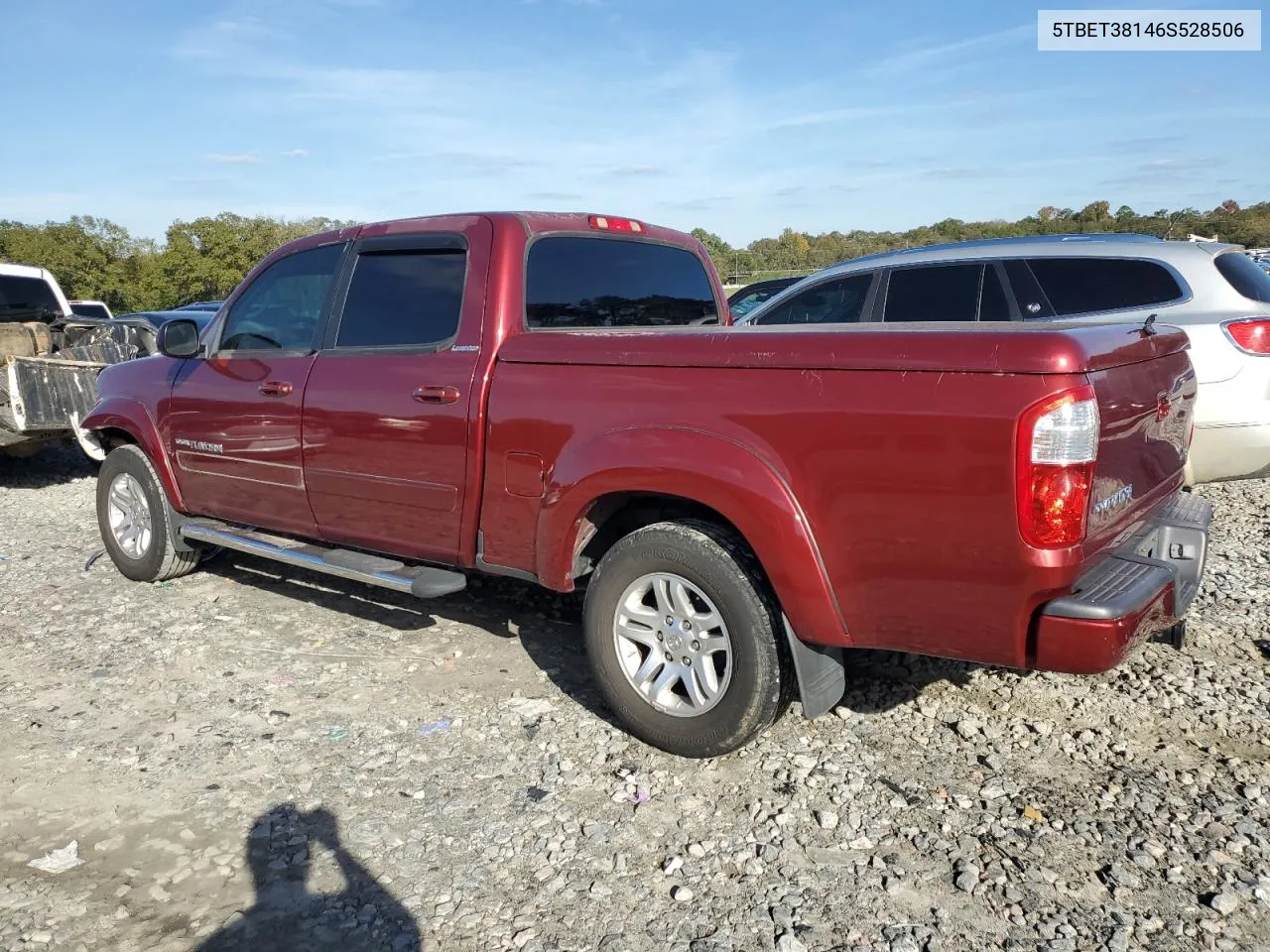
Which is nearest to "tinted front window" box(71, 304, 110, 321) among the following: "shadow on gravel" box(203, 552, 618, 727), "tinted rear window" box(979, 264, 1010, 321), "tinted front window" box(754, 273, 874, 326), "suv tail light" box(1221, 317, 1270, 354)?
"shadow on gravel" box(203, 552, 618, 727)

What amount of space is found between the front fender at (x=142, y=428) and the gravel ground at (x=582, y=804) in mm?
976

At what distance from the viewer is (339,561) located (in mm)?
4340

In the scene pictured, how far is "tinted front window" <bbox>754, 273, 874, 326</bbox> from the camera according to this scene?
261 inches

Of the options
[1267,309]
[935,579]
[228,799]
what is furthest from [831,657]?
[1267,309]

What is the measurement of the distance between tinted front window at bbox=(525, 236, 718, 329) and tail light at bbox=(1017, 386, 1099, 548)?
2144 millimetres

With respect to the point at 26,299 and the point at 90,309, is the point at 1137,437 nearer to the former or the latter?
the point at 26,299

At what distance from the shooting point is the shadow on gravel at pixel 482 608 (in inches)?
174

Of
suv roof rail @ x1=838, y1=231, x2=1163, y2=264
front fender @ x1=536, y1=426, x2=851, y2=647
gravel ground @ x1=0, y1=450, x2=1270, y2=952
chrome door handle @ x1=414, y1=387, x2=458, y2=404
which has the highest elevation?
suv roof rail @ x1=838, y1=231, x2=1163, y2=264

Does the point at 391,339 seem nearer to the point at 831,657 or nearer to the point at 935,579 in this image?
the point at 831,657

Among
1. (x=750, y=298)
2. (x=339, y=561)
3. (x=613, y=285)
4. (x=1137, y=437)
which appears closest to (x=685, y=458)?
(x=1137, y=437)

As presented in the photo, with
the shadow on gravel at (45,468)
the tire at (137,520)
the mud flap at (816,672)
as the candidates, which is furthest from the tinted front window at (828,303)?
the shadow on gravel at (45,468)

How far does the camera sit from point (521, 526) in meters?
3.73

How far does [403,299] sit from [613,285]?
0.96 meters

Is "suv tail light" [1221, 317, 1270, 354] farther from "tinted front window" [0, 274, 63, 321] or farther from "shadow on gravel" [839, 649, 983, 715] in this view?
"tinted front window" [0, 274, 63, 321]
